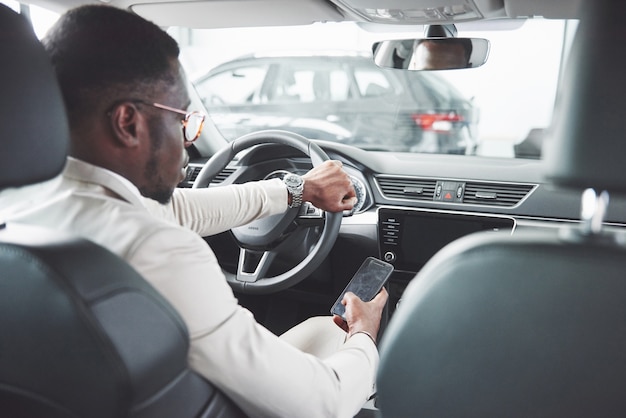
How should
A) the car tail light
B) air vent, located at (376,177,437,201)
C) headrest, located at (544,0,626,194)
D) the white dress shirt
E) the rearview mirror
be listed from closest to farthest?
headrest, located at (544,0,626,194)
the white dress shirt
the rearview mirror
air vent, located at (376,177,437,201)
the car tail light

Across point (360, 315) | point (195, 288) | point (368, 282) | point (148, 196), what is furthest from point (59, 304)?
point (368, 282)

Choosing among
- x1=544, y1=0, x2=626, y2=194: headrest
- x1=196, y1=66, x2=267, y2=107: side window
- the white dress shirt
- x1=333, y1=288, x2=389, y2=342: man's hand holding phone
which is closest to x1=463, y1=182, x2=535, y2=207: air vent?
x1=333, y1=288, x2=389, y2=342: man's hand holding phone

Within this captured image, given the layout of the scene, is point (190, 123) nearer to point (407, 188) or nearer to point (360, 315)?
point (360, 315)

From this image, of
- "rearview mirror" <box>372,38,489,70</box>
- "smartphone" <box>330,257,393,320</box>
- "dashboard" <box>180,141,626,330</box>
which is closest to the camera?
"smartphone" <box>330,257,393,320</box>

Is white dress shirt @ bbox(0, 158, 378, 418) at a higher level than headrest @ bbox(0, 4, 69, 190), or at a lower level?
lower

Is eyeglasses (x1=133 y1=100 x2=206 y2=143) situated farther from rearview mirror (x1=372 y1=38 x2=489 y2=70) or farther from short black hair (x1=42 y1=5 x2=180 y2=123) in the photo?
rearview mirror (x1=372 y1=38 x2=489 y2=70)

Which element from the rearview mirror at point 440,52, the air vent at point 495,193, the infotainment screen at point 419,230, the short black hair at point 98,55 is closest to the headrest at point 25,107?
the short black hair at point 98,55

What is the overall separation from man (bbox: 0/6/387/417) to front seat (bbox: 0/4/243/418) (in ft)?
0.28

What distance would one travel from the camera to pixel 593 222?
3.46 ft

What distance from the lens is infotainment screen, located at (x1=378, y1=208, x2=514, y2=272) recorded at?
2.66m

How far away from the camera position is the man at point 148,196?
4.26ft

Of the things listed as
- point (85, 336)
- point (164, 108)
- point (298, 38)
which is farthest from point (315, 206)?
point (298, 38)

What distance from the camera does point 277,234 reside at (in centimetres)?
260

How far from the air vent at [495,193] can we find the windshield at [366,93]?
6.98 feet
